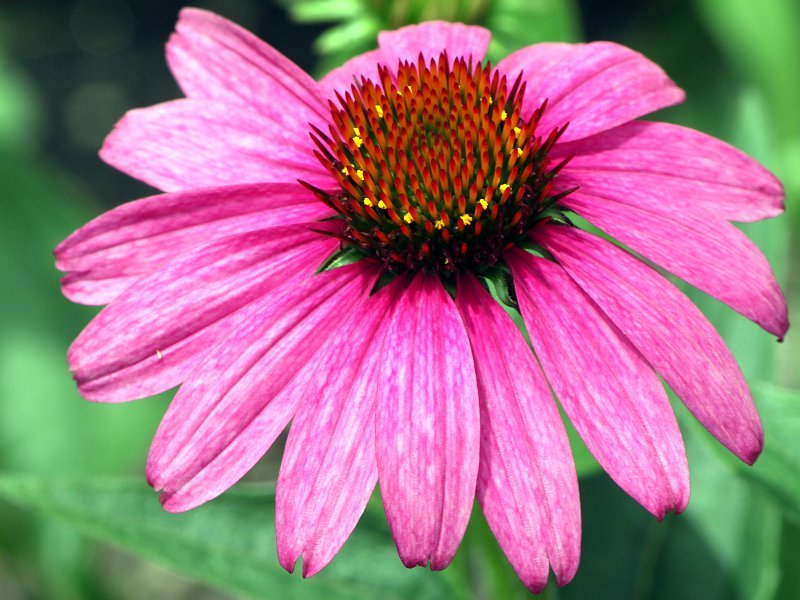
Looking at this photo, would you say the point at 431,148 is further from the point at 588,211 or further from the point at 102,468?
the point at 102,468

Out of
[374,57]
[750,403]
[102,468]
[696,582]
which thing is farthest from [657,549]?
[102,468]

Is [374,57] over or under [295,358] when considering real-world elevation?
over

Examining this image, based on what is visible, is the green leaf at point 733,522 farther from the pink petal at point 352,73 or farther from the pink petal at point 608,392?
the pink petal at point 352,73

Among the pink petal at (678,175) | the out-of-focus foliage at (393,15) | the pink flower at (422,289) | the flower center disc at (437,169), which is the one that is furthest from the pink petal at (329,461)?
the out-of-focus foliage at (393,15)

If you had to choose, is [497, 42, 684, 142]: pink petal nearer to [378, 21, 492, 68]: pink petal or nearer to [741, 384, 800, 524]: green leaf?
[378, 21, 492, 68]: pink petal

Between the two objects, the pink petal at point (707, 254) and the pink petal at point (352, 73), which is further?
the pink petal at point (352, 73)

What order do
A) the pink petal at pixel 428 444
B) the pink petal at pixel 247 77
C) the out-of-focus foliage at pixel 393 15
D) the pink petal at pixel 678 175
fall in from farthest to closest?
the out-of-focus foliage at pixel 393 15 → the pink petal at pixel 247 77 → the pink petal at pixel 678 175 → the pink petal at pixel 428 444

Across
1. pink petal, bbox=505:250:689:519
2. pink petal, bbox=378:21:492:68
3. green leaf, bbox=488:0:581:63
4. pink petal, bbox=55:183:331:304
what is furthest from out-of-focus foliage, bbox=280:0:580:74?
pink petal, bbox=505:250:689:519
